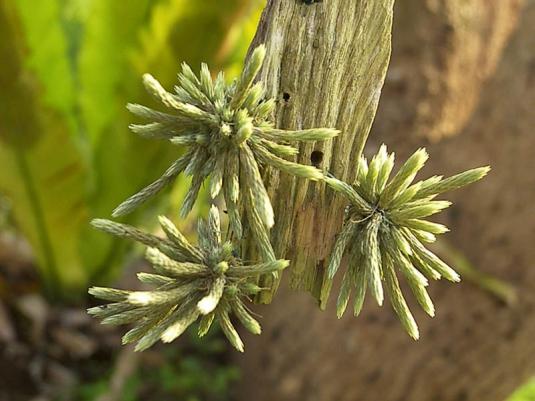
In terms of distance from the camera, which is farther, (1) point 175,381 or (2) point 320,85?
(1) point 175,381

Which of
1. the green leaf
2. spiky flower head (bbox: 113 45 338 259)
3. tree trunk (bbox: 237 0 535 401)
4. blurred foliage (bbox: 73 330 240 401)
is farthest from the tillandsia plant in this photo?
blurred foliage (bbox: 73 330 240 401)

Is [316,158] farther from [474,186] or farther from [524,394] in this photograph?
[524,394]

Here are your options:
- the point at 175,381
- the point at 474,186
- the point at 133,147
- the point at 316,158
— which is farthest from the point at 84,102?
the point at 316,158

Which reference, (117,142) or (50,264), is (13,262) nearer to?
(50,264)

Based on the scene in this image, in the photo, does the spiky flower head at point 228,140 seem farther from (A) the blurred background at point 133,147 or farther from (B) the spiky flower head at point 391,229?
(A) the blurred background at point 133,147

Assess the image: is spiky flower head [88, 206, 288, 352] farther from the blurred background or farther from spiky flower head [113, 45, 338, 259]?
the blurred background
